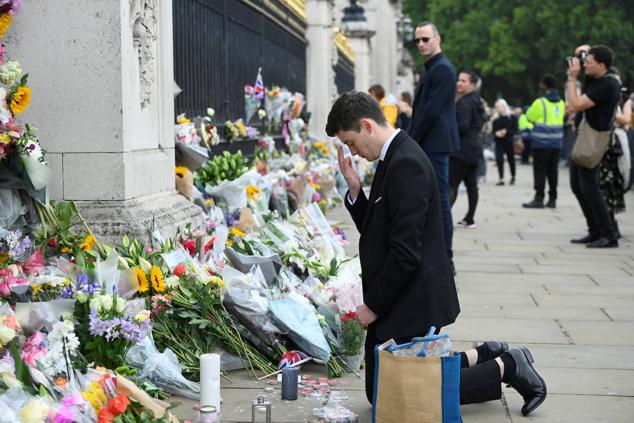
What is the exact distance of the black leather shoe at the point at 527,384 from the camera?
471 cm

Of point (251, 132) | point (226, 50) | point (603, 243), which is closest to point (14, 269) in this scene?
point (226, 50)

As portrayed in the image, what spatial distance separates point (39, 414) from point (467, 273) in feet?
19.0

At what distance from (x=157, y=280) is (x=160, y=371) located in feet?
1.77

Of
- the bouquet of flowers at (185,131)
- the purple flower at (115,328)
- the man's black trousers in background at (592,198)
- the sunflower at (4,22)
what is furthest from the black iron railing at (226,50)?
the purple flower at (115,328)

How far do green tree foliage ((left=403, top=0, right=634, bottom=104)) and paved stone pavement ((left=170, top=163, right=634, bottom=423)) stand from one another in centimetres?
2848

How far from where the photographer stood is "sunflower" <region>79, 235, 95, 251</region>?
5.52m

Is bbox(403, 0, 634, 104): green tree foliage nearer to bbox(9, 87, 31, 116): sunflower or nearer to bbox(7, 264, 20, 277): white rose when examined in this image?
bbox(9, 87, 31, 116): sunflower

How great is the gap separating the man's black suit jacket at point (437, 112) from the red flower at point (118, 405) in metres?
4.64

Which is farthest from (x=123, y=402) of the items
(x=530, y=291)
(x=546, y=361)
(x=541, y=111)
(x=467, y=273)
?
(x=541, y=111)

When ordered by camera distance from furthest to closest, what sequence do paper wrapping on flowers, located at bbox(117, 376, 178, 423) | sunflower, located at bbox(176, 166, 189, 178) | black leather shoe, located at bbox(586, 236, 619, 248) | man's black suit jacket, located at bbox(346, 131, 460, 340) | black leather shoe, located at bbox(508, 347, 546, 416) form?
black leather shoe, located at bbox(586, 236, 619, 248), sunflower, located at bbox(176, 166, 189, 178), black leather shoe, located at bbox(508, 347, 546, 416), man's black suit jacket, located at bbox(346, 131, 460, 340), paper wrapping on flowers, located at bbox(117, 376, 178, 423)

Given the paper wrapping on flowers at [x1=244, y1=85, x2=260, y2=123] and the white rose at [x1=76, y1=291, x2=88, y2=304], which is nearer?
the white rose at [x1=76, y1=291, x2=88, y2=304]

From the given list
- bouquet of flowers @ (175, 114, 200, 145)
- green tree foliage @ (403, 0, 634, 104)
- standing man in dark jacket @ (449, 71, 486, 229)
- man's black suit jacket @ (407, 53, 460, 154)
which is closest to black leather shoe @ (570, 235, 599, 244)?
standing man in dark jacket @ (449, 71, 486, 229)

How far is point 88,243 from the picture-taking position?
555 centimetres

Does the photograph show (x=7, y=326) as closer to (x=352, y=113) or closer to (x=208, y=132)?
(x=352, y=113)
